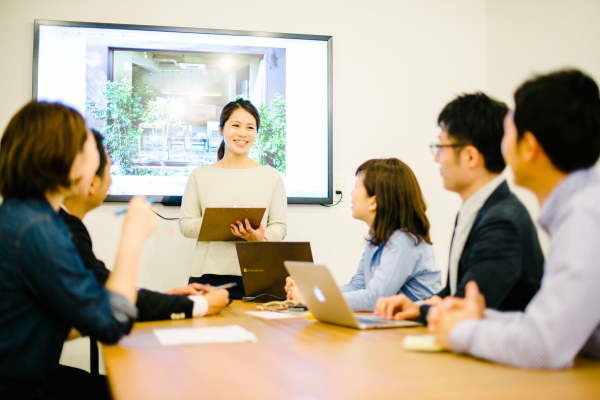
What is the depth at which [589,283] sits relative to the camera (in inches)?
33.0

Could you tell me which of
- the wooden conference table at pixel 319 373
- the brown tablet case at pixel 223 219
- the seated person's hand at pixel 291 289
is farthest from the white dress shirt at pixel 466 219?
the brown tablet case at pixel 223 219

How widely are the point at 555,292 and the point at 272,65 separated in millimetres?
2766

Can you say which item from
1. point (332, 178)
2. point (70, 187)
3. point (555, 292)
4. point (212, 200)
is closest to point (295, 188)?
point (332, 178)

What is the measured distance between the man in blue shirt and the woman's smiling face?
1.82 metres

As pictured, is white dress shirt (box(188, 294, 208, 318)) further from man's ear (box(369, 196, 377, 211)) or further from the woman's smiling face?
the woman's smiling face

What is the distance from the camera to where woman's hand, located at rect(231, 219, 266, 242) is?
2.29m

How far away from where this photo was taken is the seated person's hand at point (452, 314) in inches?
40.1

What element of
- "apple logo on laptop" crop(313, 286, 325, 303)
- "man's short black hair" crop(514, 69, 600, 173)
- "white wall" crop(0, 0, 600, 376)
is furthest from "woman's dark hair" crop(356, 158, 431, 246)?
"white wall" crop(0, 0, 600, 376)

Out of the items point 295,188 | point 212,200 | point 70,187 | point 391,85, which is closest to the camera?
point 70,187

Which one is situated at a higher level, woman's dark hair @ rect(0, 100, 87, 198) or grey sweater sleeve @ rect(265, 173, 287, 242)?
woman's dark hair @ rect(0, 100, 87, 198)

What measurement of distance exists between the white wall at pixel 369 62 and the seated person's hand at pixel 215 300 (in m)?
1.50

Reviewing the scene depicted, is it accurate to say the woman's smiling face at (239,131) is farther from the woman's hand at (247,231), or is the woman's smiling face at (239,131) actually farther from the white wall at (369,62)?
the white wall at (369,62)

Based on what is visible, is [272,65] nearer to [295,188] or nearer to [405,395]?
[295,188]

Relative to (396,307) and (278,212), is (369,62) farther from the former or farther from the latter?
(396,307)
